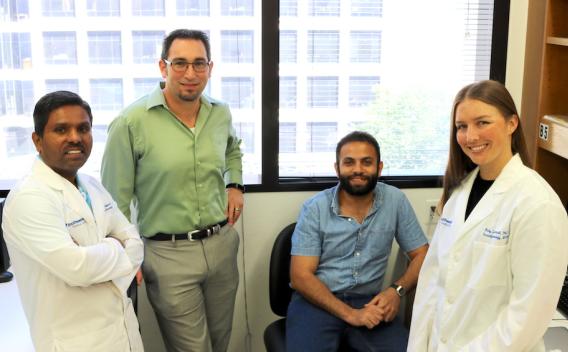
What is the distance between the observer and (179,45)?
2.42m

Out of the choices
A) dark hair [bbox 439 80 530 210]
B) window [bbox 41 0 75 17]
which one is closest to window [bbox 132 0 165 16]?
window [bbox 41 0 75 17]

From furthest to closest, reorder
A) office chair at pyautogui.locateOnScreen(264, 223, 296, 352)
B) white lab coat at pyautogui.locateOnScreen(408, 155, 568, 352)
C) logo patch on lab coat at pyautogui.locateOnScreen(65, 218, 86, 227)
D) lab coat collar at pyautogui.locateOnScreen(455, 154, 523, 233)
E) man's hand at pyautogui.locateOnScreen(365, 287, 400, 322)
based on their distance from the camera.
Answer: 1. office chair at pyautogui.locateOnScreen(264, 223, 296, 352)
2. man's hand at pyautogui.locateOnScreen(365, 287, 400, 322)
3. logo patch on lab coat at pyautogui.locateOnScreen(65, 218, 86, 227)
4. lab coat collar at pyautogui.locateOnScreen(455, 154, 523, 233)
5. white lab coat at pyautogui.locateOnScreen(408, 155, 568, 352)

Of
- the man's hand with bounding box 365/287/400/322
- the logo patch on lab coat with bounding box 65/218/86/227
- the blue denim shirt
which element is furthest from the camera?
the blue denim shirt

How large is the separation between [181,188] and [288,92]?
0.86 meters

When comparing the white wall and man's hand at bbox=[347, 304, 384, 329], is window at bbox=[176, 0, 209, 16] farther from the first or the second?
man's hand at bbox=[347, 304, 384, 329]

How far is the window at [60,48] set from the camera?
292 centimetres

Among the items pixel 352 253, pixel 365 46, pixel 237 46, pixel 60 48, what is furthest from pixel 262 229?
pixel 60 48

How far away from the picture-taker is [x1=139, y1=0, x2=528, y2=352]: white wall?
3111mm

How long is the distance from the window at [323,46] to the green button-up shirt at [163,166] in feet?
2.28

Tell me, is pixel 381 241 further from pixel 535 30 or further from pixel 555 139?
pixel 535 30

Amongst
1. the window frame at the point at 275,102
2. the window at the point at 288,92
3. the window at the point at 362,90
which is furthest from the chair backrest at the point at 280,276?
the window at the point at 362,90

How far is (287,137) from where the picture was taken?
3141 millimetres

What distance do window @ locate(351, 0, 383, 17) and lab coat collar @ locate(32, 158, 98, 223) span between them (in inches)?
65.1

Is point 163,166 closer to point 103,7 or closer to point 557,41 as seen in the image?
point 103,7
